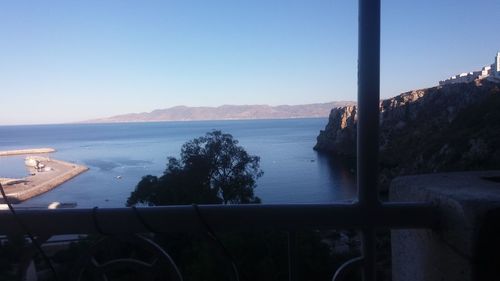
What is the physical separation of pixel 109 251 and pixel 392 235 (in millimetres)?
1100

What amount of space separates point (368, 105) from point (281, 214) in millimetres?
445

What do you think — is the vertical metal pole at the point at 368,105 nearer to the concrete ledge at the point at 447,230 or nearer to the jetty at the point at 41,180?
the concrete ledge at the point at 447,230

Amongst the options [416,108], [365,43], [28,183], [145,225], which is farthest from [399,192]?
[416,108]

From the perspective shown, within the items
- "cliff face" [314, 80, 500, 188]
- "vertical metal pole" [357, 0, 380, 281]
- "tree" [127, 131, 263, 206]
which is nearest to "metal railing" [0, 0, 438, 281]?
"vertical metal pole" [357, 0, 380, 281]

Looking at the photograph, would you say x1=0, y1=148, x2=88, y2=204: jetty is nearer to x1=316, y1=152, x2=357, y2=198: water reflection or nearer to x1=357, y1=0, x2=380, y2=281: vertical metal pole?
x1=316, y1=152, x2=357, y2=198: water reflection

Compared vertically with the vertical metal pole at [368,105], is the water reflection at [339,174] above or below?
below

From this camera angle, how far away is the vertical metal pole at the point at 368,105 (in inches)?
49.4

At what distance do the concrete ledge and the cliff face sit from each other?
91.0 ft

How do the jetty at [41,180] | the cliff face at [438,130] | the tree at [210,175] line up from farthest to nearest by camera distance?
the jetty at [41,180], the cliff face at [438,130], the tree at [210,175]

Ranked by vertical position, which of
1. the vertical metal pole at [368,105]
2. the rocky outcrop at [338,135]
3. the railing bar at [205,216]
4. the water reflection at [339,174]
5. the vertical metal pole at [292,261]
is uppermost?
the vertical metal pole at [368,105]

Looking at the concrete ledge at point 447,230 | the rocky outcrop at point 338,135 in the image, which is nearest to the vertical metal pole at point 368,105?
the concrete ledge at point 447,230

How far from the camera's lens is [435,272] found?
136 centimetres

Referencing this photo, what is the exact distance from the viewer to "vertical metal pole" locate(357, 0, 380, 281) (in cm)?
125

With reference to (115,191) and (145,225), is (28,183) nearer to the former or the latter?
(115,191)
